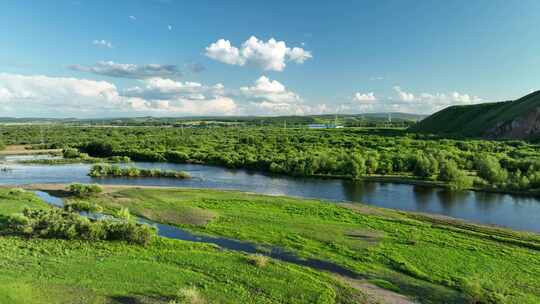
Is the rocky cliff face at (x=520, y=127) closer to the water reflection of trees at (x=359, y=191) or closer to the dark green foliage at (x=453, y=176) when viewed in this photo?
the dark green foliage at (x=453, y=176)

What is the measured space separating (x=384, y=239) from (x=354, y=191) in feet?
75.7

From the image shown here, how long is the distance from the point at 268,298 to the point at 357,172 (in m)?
45.0

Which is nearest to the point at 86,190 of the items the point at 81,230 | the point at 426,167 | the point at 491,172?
the point at 81,230

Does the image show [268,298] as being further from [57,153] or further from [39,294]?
[57,153]

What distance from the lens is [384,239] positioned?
29.1 m

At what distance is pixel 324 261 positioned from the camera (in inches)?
976

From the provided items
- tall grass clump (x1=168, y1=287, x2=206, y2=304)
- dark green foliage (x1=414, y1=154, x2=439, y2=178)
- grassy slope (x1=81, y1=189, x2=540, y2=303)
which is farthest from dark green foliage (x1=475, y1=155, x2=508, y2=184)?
tall grass clump (x1=168, y1=287, x2=206, y2=304)

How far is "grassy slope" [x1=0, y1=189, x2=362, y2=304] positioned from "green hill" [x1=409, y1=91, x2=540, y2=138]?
372ft

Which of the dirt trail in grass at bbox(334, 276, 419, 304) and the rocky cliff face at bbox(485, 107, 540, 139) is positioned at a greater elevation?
the rocky cliff face at bbox(485, 107, 540, 139)

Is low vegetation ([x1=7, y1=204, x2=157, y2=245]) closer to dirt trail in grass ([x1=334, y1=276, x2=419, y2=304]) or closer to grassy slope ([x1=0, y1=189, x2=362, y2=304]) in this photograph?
grassy slope ([x1=0, y1=189, x2=362, y2=304])

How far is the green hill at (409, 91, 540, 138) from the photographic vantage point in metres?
111

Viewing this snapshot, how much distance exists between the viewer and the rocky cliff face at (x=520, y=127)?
108 m

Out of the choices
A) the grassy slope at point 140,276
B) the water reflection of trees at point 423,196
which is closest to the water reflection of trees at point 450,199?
the water reflection of trees at point 423,196

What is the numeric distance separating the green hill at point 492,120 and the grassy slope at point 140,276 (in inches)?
4461
